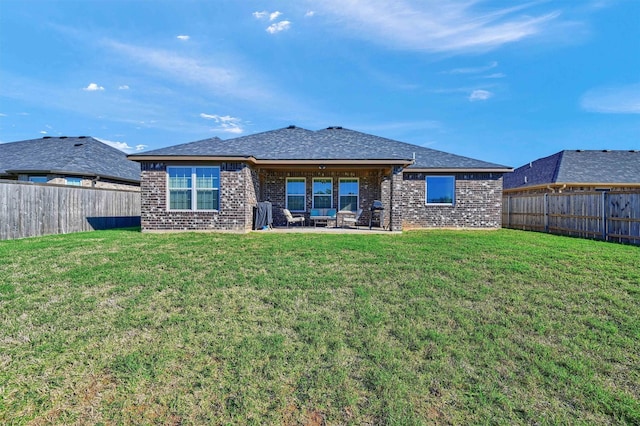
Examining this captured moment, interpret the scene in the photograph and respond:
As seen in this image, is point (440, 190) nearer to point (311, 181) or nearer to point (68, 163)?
point (311, 181)

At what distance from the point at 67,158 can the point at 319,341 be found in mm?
19613

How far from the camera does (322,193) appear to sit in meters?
15.5

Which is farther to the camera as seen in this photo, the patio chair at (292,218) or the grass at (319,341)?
the patio chair at (292,218)

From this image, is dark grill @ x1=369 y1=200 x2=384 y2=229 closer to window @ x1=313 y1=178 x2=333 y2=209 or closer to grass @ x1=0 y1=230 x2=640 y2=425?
window @ x1=313 y1=178 x2=333 y2=209

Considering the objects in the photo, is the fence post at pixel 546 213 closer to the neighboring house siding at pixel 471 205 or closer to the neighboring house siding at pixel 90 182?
the neighboring house siding at pixel 471 205

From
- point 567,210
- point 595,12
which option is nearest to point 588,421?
point 595,12

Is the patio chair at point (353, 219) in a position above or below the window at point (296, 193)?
below

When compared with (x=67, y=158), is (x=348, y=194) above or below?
below

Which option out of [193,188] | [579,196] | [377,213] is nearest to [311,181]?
[377,213]

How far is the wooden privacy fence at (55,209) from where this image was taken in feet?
35.7

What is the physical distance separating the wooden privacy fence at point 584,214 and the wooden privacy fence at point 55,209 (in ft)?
65.5

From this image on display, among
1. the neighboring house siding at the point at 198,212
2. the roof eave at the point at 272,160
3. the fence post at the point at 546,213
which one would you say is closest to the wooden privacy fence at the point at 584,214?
the fence post at the point at 546,213

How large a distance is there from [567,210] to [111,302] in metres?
15.6

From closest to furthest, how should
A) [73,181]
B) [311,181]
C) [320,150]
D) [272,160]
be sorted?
[272,160] → [320,150] → [311,181] → [73,181]
